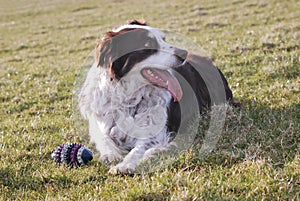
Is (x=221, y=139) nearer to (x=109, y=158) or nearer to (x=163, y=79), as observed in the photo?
(x=163, y=79)

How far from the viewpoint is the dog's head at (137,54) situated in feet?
17.9

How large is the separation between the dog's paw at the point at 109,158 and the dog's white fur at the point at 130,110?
0.05 m

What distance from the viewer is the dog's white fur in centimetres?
550

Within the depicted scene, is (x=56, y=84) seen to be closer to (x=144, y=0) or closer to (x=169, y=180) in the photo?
(x=169, y=180)

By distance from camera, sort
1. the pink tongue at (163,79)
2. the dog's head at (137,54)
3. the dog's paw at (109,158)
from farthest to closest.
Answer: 1. the pink tongue at (163,79)
2. the dog's head at (137,54)
3. the dog's paw at (109,158)

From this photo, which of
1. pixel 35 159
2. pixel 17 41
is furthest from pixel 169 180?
pixel 17 41

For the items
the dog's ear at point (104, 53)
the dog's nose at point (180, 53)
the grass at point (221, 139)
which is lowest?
the grass at point (221, 139)

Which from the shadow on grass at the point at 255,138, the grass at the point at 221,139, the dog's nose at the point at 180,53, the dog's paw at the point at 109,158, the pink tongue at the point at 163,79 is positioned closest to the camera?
the grass at the point at 221,139

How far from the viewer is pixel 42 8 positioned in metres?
33.7

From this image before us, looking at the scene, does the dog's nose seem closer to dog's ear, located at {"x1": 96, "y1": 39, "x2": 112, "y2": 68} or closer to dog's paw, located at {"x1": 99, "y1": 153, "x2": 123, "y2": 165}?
dog's ear, located at {"x1": 96, "y1": 39, "x2": 112, "y2": 68}

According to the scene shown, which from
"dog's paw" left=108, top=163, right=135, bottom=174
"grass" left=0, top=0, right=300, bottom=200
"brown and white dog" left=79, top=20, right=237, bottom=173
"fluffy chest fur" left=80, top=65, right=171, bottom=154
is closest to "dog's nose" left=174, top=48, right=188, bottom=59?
"brown and white dog" left=79, top=20, right=237, bottom=173

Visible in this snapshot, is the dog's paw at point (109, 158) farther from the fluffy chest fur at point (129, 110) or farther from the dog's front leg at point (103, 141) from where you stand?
the fluffy chest fur at point (129, 110)

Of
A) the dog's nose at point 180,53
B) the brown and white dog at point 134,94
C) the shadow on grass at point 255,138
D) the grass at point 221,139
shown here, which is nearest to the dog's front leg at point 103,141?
the brown and white dog at point 134,94

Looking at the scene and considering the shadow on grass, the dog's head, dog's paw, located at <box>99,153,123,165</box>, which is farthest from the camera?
the dog's head
